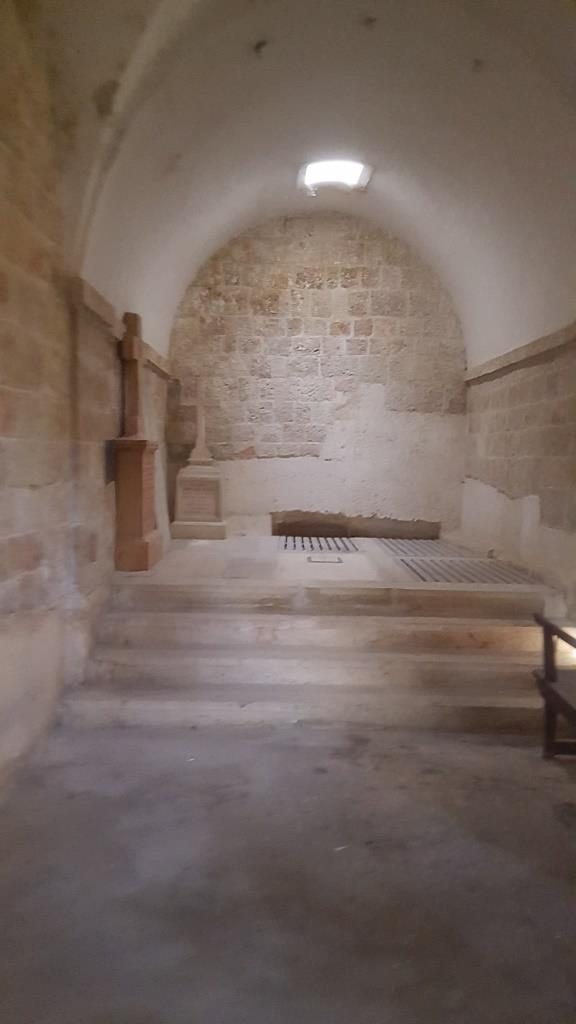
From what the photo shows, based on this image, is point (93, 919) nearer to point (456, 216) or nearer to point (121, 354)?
point (121, 354)

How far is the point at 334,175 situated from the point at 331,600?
368cm

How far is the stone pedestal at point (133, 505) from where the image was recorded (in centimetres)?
468

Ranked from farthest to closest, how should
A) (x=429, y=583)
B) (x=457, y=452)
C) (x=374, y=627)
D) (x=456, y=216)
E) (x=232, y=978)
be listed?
1. (x=457, y=452)
2. (x=456, y=216)
3. (x=429, y=583)
4. (x=374, y=627)
5. (x=232, y=978)

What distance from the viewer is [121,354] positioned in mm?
4875

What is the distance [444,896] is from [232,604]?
7.60 ft

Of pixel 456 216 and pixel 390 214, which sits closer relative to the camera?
pixel 456 216

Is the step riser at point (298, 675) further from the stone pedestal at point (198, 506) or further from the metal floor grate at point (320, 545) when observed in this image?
the stone pedestal at point (198, 506)

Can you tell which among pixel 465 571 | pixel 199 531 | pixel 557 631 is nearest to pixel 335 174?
pixel 199 531

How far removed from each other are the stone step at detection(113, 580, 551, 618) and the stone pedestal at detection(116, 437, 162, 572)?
415mm

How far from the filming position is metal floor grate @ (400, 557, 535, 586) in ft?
15.7

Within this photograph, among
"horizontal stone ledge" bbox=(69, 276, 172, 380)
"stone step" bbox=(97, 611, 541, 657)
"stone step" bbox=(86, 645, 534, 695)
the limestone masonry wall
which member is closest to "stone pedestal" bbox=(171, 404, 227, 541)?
the limestone masonry wall

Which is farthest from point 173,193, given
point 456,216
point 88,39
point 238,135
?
point 456,216

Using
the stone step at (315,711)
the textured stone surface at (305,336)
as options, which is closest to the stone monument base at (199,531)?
the textured stone surface at (305,336)

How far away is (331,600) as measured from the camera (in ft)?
14.4
